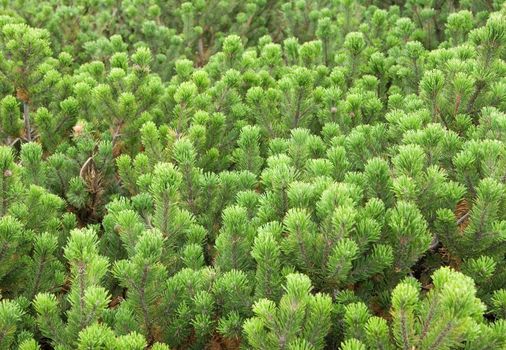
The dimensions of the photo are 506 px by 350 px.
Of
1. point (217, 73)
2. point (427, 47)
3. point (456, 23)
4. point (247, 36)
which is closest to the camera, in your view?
point (456, 23)

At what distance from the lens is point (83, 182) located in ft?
10.3

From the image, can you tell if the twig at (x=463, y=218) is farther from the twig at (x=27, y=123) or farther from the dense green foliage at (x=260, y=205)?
the twig at (x=27, y=123)

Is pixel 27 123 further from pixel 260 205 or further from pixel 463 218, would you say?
pixel 463 218

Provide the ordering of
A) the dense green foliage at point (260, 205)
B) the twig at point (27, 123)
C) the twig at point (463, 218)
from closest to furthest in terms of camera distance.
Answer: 1. the dense green foliage at point (260, 205)
2. the twig at point (463, 218)
3. the twig at point (27, 123)

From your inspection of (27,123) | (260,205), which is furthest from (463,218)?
(27,123)

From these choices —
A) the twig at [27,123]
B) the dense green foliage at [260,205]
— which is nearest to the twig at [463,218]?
the dense green foliage at [260,205]

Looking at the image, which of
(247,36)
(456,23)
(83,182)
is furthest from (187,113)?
(247,36)

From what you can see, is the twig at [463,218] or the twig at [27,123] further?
the twig at [27,123]

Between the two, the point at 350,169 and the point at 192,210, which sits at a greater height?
the point at 350,169

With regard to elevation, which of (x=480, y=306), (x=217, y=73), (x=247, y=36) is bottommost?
(x=247, y=36)

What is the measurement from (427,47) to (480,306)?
3512 mm

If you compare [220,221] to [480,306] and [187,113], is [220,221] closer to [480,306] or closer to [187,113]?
[187,113]

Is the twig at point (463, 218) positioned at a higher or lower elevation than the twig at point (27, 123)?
higher

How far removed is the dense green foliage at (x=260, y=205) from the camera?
6.34 feet
